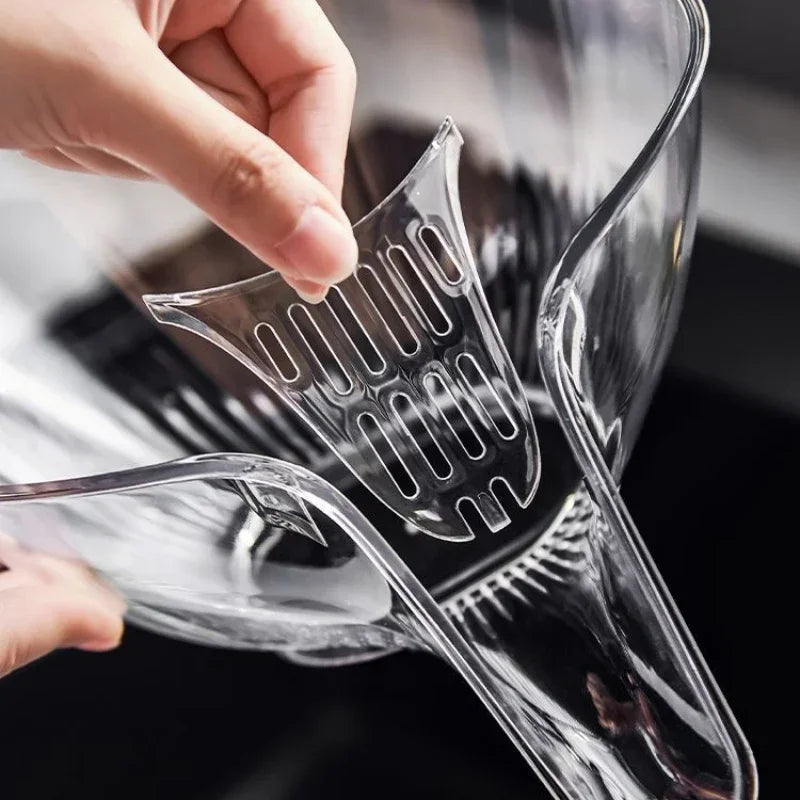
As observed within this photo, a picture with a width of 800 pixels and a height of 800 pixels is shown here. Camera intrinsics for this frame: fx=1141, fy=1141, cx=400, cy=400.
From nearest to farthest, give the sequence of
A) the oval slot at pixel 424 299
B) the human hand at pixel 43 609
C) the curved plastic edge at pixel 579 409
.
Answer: the curved plastic edge at pixel 579 409 → the human hand at pixel 43 609 → the oval slot at pixel 424 299

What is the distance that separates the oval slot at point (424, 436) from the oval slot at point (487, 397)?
0.10 feet

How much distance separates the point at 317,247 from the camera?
42cm

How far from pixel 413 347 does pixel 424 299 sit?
1.0 inches

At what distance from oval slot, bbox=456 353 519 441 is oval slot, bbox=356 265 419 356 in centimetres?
3

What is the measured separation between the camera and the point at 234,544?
41cm

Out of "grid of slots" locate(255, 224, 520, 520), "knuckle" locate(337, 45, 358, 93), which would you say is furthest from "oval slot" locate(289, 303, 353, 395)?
"knuckle" locate(337, 45, 358, 93)

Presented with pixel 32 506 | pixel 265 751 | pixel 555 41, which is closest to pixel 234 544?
pixel 32 506

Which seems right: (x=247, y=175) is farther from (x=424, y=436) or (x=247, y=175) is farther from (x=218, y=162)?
(x=424, y=436)

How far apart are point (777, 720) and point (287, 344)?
295 millimetres

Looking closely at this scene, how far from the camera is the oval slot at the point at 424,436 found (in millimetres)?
590

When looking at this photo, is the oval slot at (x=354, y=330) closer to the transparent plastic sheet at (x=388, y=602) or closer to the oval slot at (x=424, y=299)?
the oval slot at (x=424, y=299)

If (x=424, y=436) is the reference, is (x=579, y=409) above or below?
above

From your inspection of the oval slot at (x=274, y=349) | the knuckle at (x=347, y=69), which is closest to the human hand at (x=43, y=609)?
the oval slot at (x=274, y=349)

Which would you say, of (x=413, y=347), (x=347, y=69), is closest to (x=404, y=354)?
(x=413, y=347)
